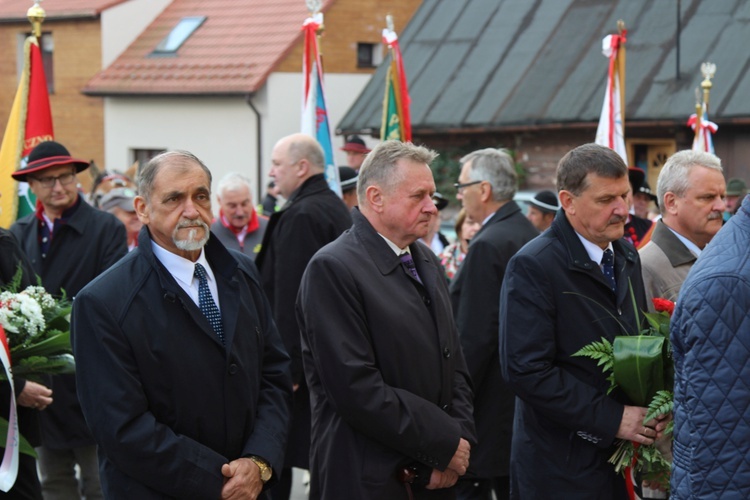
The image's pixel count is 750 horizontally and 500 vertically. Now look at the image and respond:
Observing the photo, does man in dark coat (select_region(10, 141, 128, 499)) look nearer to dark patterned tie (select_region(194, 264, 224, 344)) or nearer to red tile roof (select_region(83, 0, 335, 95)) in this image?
dark patterned tie (select_region(194, 264, 224, 344))

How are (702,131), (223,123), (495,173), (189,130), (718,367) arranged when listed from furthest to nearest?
(189,130), (223,123), (702,131), (495,173), (718,367)

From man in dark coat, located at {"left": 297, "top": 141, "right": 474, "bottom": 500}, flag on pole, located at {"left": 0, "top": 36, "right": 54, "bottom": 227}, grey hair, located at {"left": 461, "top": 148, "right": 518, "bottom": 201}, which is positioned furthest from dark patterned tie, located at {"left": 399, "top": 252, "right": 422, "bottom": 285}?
flag on pole, located at {"left": 0, "top": 36, "right": 54, "bottom": 227}

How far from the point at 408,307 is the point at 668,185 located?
1806 millimetres

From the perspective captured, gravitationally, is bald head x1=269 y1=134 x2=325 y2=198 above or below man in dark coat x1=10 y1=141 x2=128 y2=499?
above

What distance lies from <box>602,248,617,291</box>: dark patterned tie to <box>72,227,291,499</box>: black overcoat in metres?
1.57

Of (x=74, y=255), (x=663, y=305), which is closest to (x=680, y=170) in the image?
(x=663, y=305)

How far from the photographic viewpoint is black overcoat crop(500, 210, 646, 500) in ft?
16.0

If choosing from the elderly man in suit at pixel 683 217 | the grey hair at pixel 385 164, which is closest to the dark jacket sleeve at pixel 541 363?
the grey hair at pixel 385 164

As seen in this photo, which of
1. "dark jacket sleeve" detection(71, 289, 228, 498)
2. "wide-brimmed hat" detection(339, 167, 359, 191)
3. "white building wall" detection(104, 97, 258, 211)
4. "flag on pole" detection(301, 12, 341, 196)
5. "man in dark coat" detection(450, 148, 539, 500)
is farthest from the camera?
"white building wall" detection(104, 97, 258, 211)

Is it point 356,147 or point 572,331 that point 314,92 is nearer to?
point 356,147

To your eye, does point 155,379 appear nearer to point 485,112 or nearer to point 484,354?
point 484,354

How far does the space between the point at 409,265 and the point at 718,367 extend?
76.7 inches

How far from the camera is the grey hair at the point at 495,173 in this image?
23.1 feet

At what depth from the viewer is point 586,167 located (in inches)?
199
